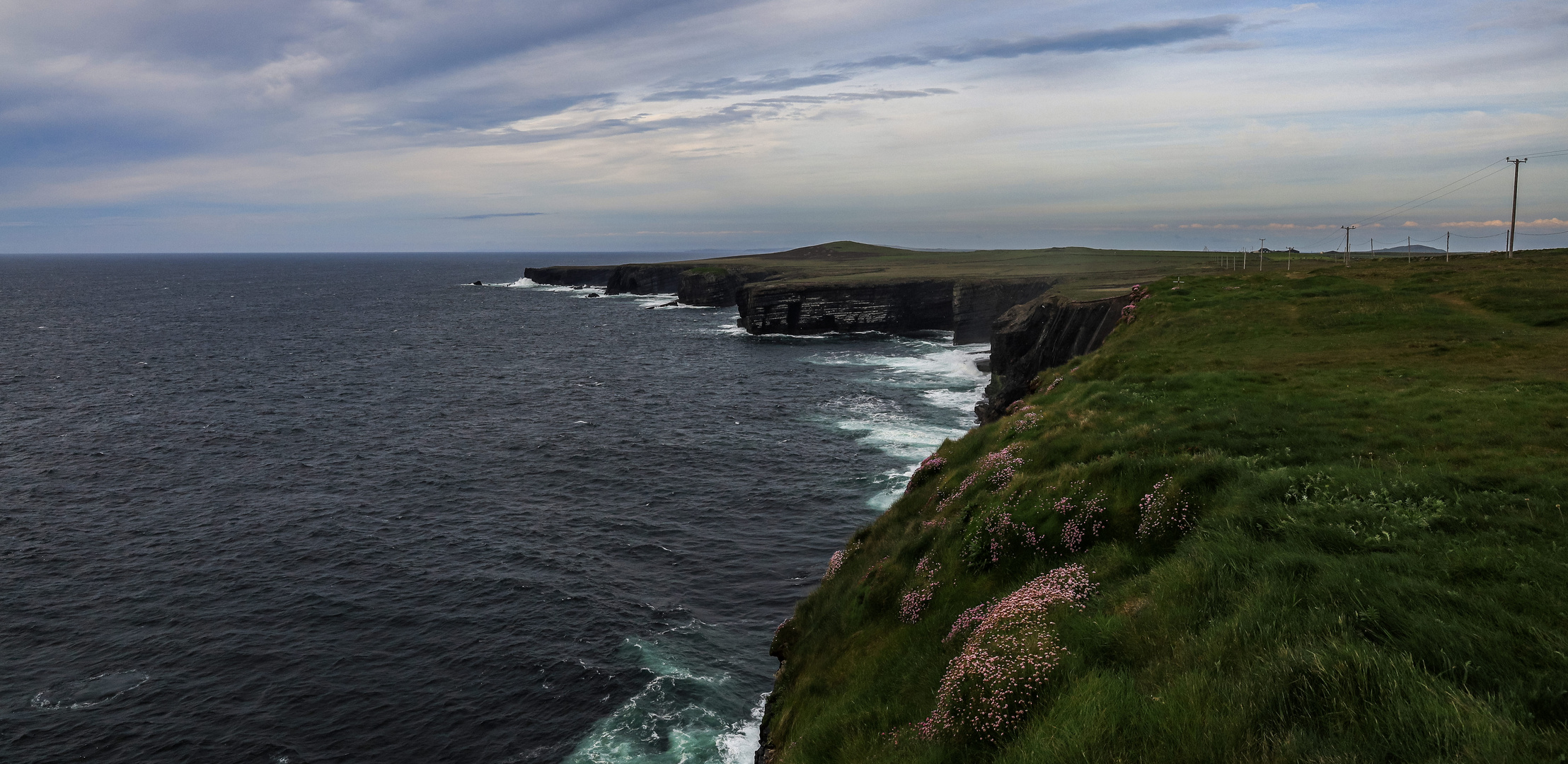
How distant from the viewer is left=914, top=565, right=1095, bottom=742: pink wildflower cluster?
9.69m

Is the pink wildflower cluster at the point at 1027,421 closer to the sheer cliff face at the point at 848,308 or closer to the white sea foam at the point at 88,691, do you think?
the white sea foam at the point at 88,691

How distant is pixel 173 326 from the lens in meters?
119

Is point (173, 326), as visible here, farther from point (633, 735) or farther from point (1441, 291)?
point (1441, 291)

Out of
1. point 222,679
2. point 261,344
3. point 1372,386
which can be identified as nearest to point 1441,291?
point 1372,386

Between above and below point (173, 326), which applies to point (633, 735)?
below

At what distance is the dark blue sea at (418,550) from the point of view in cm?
2348

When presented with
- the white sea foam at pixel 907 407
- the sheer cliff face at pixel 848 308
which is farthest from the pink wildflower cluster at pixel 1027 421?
the sheer cliff face at pixel 848 308

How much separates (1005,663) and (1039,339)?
53.3 metres

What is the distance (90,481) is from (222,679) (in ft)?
94.1

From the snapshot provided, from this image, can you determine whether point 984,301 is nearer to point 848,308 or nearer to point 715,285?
point 848,308

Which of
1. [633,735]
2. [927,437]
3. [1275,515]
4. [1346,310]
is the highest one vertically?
[1346,310]

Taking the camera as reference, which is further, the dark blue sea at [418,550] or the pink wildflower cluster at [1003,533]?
the dark blue sea at [418,550]

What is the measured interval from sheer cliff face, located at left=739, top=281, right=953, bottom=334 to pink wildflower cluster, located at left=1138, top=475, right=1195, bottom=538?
10739 centimetres

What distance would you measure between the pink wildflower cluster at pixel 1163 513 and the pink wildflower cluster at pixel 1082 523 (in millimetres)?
682
